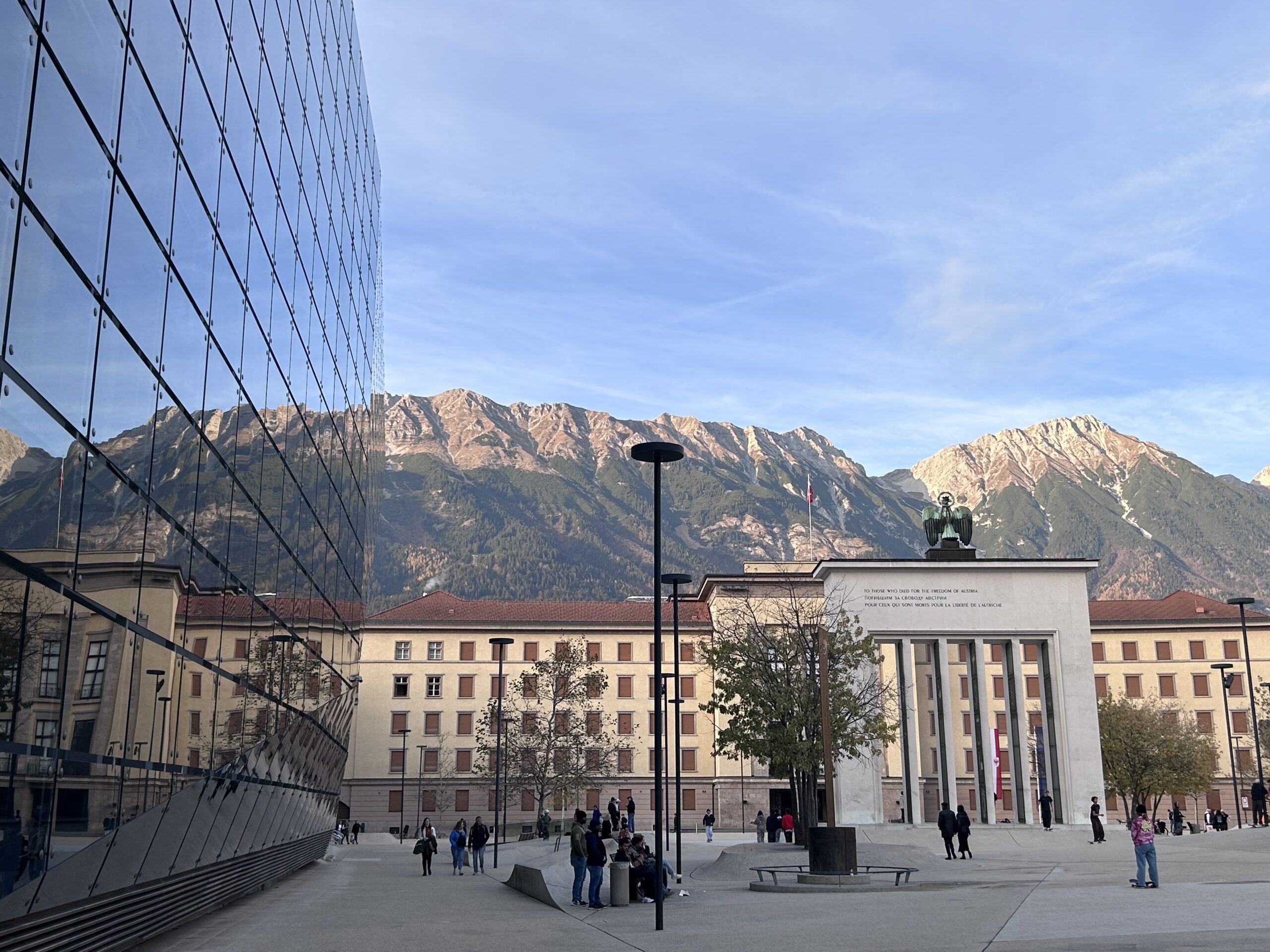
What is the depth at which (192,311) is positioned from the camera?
15781 millimetres

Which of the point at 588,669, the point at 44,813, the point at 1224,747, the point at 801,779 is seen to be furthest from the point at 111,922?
the point at 1224,747

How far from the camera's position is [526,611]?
321 ft

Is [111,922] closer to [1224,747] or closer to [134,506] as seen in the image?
[134,506]

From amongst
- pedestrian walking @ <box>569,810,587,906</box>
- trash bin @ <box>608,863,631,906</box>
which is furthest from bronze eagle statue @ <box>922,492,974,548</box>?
pedestrian walking @ <box>569,810,587,906</box>

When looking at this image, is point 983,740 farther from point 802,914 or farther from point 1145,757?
point 802,914

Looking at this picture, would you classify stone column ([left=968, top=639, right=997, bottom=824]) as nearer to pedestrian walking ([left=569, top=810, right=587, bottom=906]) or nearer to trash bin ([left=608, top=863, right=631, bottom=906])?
trash bin ([left=608, top=863, right=631, bottom=906])

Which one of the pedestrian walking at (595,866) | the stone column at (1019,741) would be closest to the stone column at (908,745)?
the stone column at (1019,741)

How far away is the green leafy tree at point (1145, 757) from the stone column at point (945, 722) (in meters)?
22.2

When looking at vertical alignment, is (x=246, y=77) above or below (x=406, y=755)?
above

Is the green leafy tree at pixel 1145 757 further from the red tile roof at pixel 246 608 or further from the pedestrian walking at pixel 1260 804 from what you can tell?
the red tile roof at pixel 246 608

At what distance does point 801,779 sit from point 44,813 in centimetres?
3767

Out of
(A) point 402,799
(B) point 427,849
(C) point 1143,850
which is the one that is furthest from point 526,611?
(C) point 1143,850

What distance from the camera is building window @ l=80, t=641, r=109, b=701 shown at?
11.5m

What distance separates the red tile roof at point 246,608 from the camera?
16.1 meters
